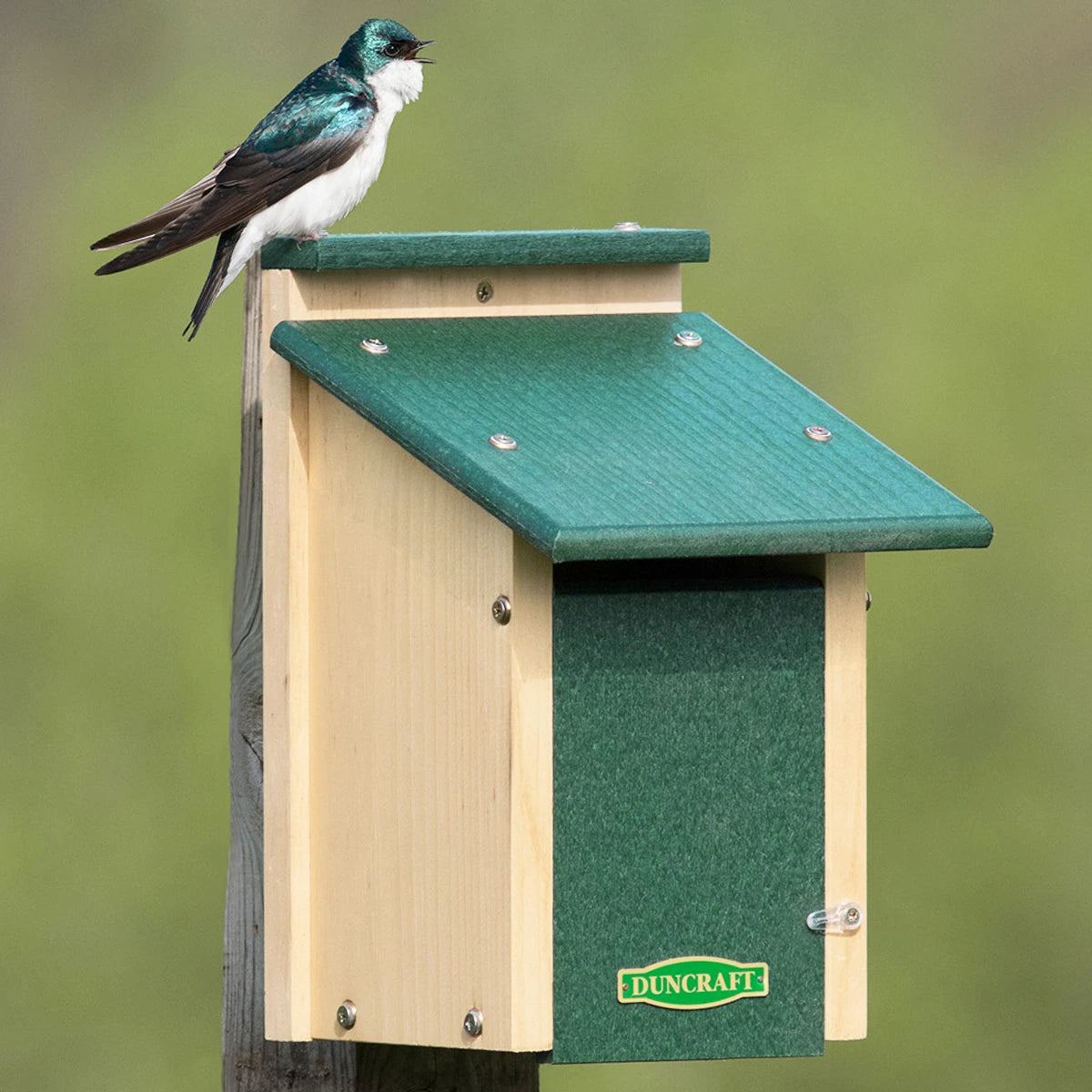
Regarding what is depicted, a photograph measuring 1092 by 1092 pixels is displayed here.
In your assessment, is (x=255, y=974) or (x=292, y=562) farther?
(x=255, y=974)

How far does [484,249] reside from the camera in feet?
11.4

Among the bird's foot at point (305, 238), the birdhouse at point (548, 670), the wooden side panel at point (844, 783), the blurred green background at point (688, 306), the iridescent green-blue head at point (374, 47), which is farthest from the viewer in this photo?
the blurred green background at point (688, 306)

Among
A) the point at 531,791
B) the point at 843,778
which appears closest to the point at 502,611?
the point at 531,791

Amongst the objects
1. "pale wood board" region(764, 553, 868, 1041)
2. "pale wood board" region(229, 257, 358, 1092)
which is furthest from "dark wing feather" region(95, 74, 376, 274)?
"pale wood board" region(764, 553, 868, 1041)

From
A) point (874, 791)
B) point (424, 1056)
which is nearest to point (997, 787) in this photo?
point (874, 791)

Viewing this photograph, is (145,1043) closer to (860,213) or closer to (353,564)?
(860,213)

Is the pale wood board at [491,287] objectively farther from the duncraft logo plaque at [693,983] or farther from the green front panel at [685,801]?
the duncraft logo plaque at [693,983]

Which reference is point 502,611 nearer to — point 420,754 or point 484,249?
point 420,754

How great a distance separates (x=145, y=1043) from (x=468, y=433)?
17.8 feet

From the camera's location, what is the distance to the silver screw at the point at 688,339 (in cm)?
357

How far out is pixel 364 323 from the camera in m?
3.46

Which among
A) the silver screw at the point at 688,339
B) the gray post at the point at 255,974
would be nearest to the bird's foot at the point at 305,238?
the gray post at the point at 255,974

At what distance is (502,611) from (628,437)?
11.2 inches

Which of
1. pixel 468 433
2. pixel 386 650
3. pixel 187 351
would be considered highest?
pixel 187 351
